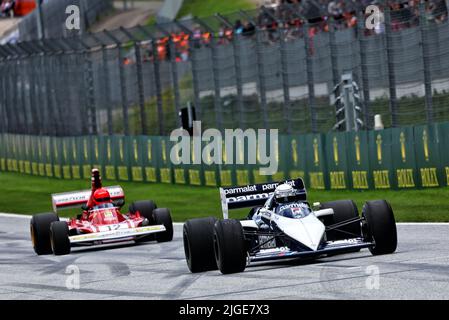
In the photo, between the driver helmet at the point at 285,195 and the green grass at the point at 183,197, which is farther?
the green grass at the point at 183,197

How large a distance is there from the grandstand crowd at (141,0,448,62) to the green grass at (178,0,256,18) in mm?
26683

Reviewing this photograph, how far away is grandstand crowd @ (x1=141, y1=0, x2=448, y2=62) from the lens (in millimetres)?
25922

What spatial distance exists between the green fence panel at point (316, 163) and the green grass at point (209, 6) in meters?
32.6

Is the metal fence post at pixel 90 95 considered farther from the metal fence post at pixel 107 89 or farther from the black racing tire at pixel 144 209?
Result: the black racing tire at pixel 144 209

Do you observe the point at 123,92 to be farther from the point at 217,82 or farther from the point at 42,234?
the point at 42,234

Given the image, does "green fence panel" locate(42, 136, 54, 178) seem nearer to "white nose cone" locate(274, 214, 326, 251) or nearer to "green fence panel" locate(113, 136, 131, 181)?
Answer: "green fence panel" locate(113, 136, 131, 181)

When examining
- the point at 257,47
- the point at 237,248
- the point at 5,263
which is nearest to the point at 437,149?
the point at 257,47

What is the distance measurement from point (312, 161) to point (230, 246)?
1374 centimetres

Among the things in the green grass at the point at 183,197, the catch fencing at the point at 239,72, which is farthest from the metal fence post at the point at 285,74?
the green grass at the point at 183,197

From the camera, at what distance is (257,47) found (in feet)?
101

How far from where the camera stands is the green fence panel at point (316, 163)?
2808 cm

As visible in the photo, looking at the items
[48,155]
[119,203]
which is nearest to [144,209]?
[119,203]

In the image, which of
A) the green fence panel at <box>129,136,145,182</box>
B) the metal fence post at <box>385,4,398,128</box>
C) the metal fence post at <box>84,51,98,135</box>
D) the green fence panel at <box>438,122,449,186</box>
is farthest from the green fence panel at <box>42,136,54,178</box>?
the green fence panel at <box>438,122,449,186</box>
